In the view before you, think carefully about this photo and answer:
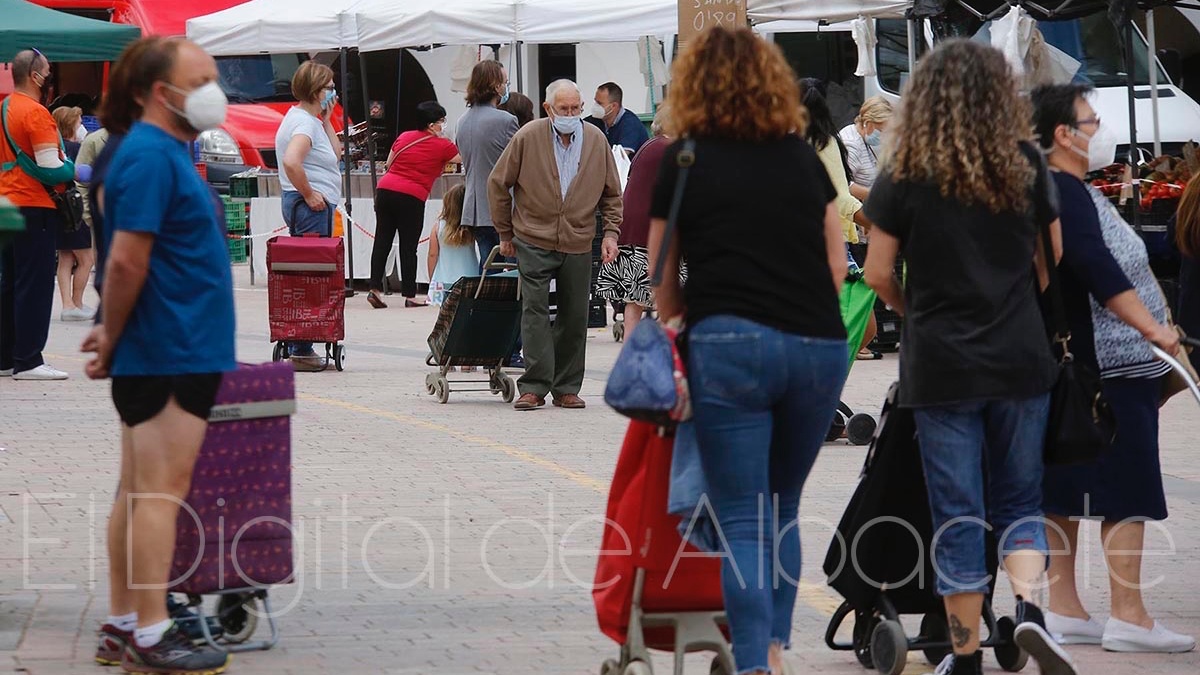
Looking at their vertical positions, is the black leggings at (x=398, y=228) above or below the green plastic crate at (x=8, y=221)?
below

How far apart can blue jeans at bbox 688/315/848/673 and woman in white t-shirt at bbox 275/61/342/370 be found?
27.1 feet

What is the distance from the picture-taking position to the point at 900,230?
16.5 feet

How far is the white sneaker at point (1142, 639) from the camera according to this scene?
5.78 metres

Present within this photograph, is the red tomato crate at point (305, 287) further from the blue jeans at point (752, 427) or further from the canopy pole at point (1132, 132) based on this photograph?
the blue jeans at point (752, 427)

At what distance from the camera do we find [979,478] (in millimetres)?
5121

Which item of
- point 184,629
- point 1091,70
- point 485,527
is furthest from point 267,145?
point 184,629

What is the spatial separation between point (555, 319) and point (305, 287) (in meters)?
2.32

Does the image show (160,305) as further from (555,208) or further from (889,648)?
(555,208)

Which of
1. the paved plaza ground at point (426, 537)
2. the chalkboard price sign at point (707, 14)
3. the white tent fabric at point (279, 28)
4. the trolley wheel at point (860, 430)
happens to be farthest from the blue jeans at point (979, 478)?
the white tent fabric at point (279, 28)

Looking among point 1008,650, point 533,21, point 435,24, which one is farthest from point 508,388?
point 435,24

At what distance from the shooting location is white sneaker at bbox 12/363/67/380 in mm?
12648

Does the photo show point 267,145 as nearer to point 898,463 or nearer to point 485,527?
point 485,527

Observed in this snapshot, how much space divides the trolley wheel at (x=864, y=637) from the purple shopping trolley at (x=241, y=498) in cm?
171

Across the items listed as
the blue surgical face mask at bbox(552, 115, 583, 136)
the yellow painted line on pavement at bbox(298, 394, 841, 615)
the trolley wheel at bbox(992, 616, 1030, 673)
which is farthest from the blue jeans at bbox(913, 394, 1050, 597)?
the blue surgical face mask at bbox(552, 115, 583, 136)
